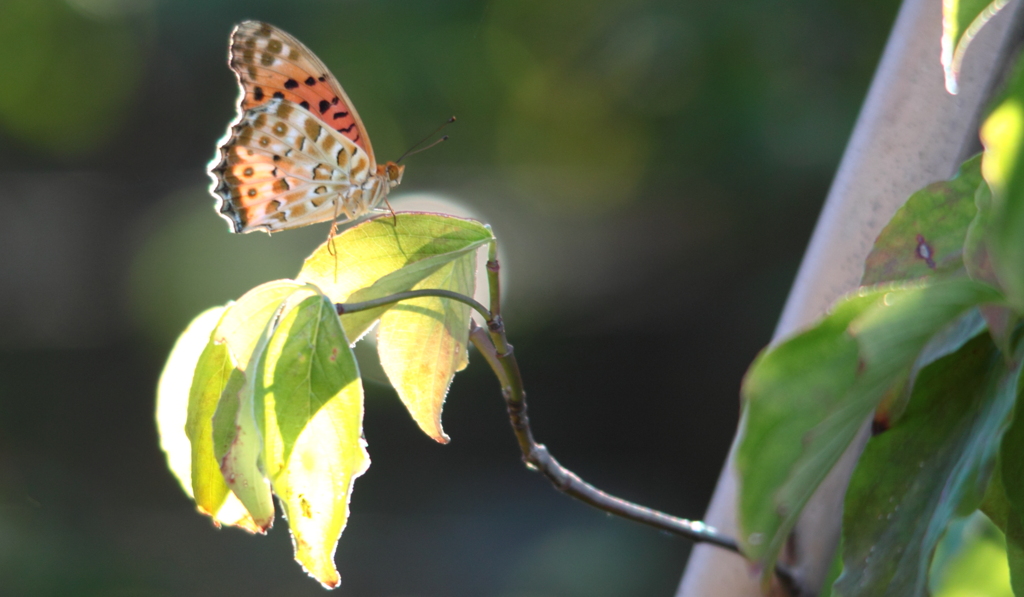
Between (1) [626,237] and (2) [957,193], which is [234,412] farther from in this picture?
(1) [626,237]

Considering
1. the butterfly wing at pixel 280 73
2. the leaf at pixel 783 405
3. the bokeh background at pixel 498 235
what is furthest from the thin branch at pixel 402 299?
the bokeh background at pixel 498 235

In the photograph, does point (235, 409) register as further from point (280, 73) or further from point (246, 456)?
point (280, 73)

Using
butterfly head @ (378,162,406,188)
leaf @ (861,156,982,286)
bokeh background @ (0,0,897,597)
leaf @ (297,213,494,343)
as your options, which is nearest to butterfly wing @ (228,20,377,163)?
butterfly head @ (378,162,406,188)

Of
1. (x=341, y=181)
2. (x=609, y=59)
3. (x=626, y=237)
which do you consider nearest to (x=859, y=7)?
(x=609, y=59)

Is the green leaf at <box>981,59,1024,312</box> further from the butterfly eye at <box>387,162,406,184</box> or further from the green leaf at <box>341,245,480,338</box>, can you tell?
the butterfly eye at <box>387,162,406,184</box>

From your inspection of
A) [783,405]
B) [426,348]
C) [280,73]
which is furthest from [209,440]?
[280,73]
